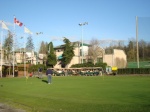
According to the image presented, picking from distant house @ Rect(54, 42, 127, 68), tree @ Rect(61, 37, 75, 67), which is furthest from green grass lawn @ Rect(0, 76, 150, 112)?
tree @ Rect(61, 37, 75, 67)

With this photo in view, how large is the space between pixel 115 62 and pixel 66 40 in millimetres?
18477

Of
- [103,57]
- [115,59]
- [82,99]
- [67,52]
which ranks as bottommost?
[82,99]

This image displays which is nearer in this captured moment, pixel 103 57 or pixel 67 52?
pixel 103 57

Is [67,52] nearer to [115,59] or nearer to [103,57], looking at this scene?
[103,57]

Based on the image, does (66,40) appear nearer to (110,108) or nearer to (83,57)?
(83,57)

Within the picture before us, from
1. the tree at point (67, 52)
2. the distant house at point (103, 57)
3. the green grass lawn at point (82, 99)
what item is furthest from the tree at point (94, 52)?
the green grass lawn at point (82, 99)

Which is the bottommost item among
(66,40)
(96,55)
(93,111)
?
(93,111)

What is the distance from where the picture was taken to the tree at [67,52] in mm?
84000

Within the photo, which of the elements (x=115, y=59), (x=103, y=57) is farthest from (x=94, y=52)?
(x=115, y=59)

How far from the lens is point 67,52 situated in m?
84.3

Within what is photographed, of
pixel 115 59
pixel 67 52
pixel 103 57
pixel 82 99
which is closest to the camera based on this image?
pixel 82 99

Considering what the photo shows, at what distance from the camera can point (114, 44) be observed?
332 ft

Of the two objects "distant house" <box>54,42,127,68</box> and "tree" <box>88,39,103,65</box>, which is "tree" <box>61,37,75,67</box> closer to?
"distant house" <box>54,42,127,68</box>

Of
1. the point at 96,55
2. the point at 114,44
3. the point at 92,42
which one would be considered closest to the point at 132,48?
the point at 114,44
